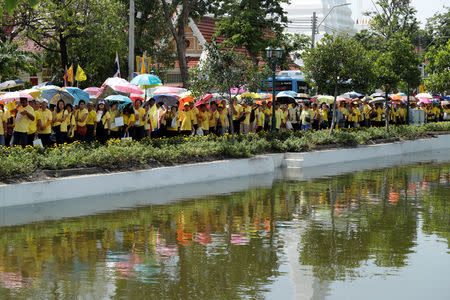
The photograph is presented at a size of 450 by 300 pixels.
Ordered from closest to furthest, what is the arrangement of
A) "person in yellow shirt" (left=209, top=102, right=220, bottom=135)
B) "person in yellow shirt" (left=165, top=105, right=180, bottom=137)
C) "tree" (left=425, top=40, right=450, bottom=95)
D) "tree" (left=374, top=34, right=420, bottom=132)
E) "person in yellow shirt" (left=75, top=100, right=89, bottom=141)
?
"person in yellow shirt" (left=75, top=100, right=89, bottom=141), "person in yellow shirt" (left=165, top=105, right=180, bottom=137), "person in yellow shirt" (left=209, top=102, right=220, bottom=135), "tree" (left=374, top=34, right=420, bottom=132), "tree" (left=425, top=40, right=450, bottom=95)

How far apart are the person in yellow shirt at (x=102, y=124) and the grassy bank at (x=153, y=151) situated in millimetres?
1123

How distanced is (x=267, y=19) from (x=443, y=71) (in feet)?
40.8

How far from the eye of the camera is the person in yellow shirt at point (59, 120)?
1741cm

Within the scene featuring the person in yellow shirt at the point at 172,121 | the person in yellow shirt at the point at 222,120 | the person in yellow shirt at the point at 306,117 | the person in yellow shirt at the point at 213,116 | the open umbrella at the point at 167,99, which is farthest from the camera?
the person in yellow shirt at the point at 306,117

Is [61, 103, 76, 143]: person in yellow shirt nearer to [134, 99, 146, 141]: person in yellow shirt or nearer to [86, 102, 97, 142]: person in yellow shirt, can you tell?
A: [86, 102, 97, 142]: person in yellow shirt

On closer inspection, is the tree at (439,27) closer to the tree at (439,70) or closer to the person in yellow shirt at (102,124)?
the tree at (439,70)

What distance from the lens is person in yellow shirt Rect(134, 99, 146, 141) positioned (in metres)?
18.9

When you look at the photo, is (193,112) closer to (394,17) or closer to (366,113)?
(366,113)

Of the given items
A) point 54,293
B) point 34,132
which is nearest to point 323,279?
point 54,293

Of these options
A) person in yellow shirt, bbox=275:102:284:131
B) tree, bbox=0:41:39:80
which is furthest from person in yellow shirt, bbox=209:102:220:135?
tree, bbox=0:41:39:80

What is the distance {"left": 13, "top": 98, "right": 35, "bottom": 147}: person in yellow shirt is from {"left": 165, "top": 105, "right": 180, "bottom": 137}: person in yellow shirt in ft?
17.5

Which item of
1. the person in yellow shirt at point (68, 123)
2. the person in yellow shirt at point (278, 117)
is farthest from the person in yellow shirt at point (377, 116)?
the person in yellow shirt at point (68, 123)

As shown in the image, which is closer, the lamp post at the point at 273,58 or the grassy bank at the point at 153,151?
the grassy bank at the point at 153,151

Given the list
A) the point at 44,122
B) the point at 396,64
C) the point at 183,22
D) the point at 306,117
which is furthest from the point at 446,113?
the point at 44,122
